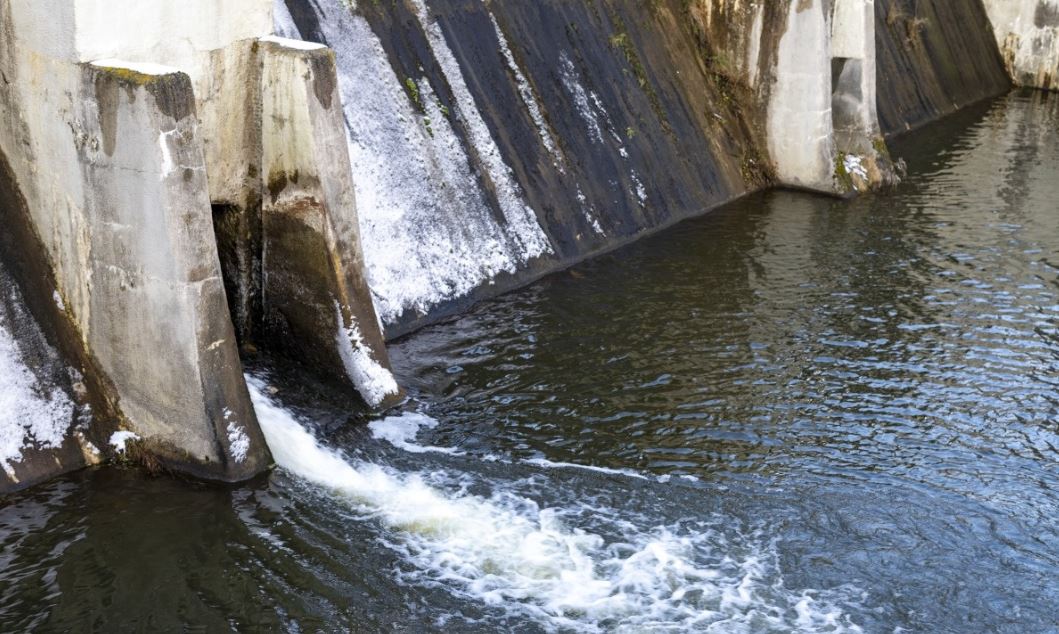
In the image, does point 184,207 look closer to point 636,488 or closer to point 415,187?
point 636,488

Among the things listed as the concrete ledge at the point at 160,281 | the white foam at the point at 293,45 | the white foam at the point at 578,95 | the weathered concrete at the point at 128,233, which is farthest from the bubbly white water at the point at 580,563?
the white foam at the point at 578,95

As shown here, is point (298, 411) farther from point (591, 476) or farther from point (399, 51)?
point (399, 51)

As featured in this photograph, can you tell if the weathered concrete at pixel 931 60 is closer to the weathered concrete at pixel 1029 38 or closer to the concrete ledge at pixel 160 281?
the weathered concrete at pixel 1029 38

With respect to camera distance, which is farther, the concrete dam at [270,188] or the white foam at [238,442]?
the white foam at [238,442]

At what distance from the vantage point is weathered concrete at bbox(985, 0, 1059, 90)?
2622 cm

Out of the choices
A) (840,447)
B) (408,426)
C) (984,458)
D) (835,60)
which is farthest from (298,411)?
(835,60)

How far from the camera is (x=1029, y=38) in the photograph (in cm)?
2641

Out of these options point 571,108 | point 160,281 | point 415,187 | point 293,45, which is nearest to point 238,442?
point 160,281

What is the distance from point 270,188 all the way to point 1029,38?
Answer: 846 inches

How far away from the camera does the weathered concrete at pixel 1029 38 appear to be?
26219 millimetres

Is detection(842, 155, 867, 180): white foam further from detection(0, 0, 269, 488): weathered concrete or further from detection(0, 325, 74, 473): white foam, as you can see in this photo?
detection(0, 325, 74, 473): white foam

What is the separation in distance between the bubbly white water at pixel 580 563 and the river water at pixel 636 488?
0.06 feet

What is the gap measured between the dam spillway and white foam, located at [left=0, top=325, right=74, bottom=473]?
0.07ft

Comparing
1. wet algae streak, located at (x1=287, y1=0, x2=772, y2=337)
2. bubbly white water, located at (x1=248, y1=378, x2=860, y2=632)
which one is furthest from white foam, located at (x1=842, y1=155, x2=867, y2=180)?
bubbly white water, located at (x1=248, y1=378, x2=860, y2=632)
